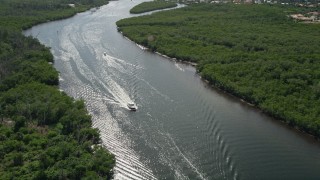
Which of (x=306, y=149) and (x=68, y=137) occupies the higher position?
(x=68, y=137)

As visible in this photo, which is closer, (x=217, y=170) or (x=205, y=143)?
(x=217, y=170)

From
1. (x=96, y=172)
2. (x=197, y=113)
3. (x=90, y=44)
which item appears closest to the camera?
(x=96, y=172)

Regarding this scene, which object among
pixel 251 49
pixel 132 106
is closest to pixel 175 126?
pixel 132 106

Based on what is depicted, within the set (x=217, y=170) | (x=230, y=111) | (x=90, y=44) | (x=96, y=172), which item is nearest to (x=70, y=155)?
(x=96, y=172)

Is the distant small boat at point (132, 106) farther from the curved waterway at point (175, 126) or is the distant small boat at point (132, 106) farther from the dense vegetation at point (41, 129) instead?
the dense vegetation at point (41, 129)

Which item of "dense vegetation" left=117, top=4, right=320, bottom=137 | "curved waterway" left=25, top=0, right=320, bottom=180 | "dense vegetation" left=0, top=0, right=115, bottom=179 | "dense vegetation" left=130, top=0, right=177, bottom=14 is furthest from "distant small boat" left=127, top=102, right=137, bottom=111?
"dense vegetation" left=130, top=0, right=177, bottom=14

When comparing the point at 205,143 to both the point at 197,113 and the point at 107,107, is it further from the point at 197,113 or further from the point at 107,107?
the point at 107,107

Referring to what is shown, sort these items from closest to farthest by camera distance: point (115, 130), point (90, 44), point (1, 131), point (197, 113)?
1. point (1, 131)
2. point (115, 130)
3. point (197, 113)
4. point (90, 44)
